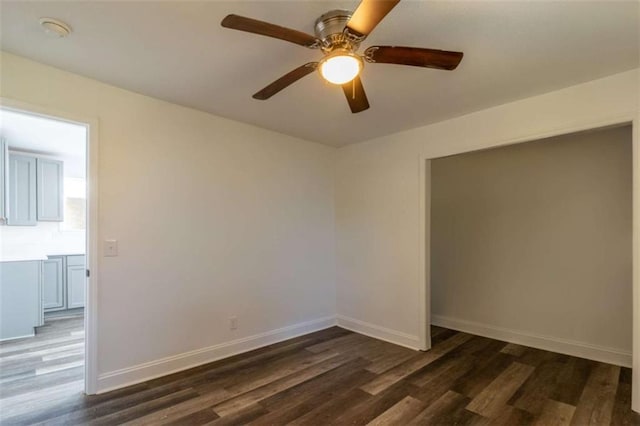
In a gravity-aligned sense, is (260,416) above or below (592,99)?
below

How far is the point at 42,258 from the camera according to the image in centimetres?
429

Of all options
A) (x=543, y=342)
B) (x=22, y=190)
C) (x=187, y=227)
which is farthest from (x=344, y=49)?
(x=22, y=190)

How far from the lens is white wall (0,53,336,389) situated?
102 inches

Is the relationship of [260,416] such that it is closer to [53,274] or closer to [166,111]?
[166,111]

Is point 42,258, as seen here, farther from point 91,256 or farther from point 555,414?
point 555,414

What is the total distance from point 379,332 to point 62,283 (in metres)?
4.77

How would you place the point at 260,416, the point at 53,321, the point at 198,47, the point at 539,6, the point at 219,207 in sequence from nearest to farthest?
the point at 539,6 → the point at 198,47 → the point at 260,416 → the point at 219,207 → the point at 53,321

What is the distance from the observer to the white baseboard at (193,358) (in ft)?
8.54

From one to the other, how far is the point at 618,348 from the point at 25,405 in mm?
5032

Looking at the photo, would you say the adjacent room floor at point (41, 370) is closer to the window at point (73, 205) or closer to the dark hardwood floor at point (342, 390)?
the dark hardwood floor at point (342, 390)

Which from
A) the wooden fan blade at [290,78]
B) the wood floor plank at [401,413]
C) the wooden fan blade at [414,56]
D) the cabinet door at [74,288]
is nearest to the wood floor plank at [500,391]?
the wood floor plank at [401,413]

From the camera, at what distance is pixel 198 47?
203 cm

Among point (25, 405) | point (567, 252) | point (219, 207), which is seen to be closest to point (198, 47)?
point (219, 207)

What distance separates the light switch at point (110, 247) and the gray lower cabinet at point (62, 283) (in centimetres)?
321
